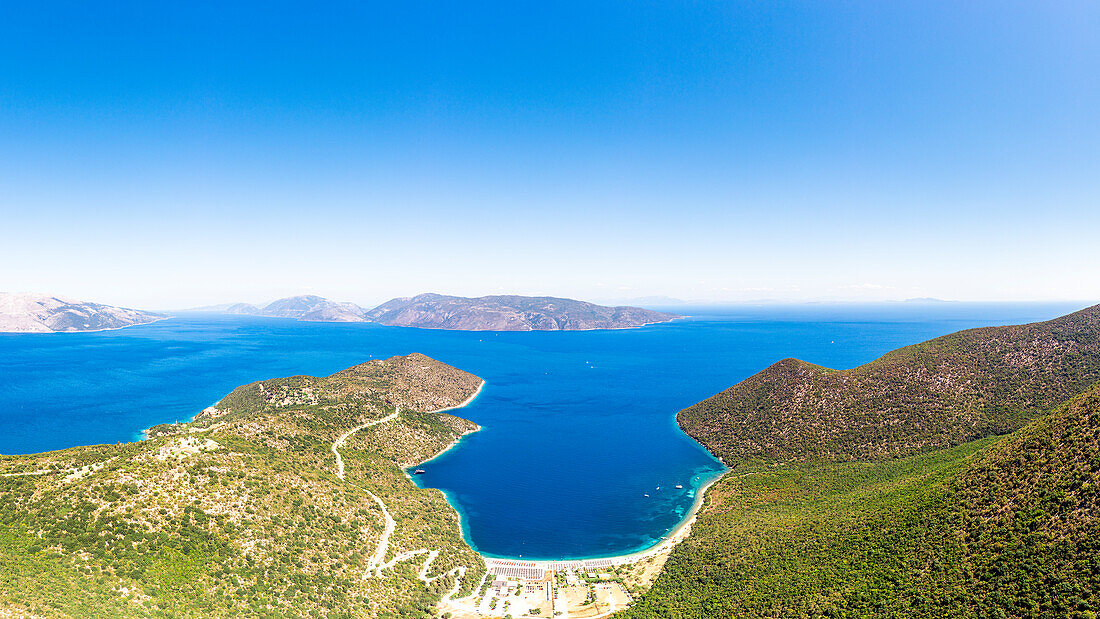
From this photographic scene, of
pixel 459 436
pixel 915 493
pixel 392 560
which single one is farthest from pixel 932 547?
pixel 459 436

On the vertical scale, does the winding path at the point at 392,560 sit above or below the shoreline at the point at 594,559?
above

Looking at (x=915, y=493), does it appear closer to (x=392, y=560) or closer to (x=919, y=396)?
(x=919, y=396)

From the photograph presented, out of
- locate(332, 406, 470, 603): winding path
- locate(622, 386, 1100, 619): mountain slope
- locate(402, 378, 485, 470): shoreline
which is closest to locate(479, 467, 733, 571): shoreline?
locate(622, 386, 1100, 619): mountain slope

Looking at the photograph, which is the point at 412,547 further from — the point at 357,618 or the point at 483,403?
the point at 483,403

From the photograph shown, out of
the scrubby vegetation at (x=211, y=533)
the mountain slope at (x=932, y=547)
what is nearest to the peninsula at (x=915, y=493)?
the mountain slope at (x=932, y=547)

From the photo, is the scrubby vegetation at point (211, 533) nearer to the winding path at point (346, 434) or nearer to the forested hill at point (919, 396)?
the winding path at point (346, 434)
